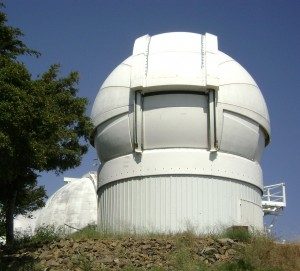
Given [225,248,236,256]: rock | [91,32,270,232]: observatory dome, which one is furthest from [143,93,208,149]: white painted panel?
[225,248,236,256]: rock

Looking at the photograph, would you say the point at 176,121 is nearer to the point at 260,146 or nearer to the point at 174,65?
the point at 174,65

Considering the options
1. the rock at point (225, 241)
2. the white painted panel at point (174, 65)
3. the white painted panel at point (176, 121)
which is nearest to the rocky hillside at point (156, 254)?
the rock at point (225, 241)

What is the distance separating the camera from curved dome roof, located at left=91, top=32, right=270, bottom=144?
1817 cm

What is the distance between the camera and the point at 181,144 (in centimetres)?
1816

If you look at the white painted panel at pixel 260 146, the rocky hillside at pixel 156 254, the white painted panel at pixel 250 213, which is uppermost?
the white painted panel at pixel 260 146

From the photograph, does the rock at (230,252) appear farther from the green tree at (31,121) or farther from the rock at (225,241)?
the green tree at (31,121)

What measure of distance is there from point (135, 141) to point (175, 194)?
2.00 m

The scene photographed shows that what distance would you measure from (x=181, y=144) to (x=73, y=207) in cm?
1210

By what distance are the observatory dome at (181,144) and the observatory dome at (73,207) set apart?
29.9ft

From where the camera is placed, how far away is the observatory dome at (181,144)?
58.7ft

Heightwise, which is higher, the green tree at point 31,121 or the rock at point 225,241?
the green tree at point 31,121

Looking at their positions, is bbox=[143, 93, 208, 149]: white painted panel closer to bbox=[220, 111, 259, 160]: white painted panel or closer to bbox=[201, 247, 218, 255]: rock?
bbox=[220, 111, 259, 160]: white painted panel

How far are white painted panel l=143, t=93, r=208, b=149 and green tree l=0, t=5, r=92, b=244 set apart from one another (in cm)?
187

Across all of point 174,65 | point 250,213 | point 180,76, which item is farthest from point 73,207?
point 180,76
